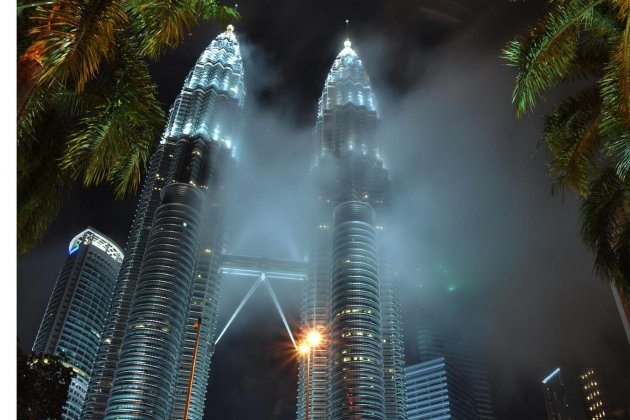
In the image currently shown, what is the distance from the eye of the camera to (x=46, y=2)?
323 inches

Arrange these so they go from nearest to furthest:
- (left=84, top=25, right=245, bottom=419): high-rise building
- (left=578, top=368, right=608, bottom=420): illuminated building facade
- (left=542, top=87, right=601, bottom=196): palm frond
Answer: (left=542, top=87, right=601, bottom=196): palm frond < (left=84, top=25, right=245, bottom=419): high-rise building < (left=578, top=368, right=608, bottom=420): illuminated building facade

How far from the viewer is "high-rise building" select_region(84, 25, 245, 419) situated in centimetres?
12288

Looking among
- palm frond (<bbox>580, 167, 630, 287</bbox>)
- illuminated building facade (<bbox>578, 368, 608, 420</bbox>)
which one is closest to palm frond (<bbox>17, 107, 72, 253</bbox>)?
palm frond (<bbox>580, 167, 630, 287</bbox>)

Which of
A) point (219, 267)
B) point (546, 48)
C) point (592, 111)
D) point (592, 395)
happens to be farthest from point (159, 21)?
point (592, 395)

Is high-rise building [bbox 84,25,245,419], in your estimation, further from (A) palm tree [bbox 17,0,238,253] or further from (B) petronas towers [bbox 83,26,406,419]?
(A) palm tree [bbox 17,0,238,253]

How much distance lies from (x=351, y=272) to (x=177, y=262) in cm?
4267

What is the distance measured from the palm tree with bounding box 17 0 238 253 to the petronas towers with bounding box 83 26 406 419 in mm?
115801

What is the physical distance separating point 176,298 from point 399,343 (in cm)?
5608

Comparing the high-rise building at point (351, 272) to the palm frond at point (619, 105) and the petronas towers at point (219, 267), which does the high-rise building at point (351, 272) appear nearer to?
the petronas towers at point (219, 267)

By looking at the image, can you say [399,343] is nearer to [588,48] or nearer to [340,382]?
[340,382]

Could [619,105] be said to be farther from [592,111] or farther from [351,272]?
[351,272]

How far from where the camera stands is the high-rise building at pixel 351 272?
129375mm

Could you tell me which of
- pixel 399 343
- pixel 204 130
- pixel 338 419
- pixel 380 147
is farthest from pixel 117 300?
pixel 380 147

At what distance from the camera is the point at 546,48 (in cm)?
1241
